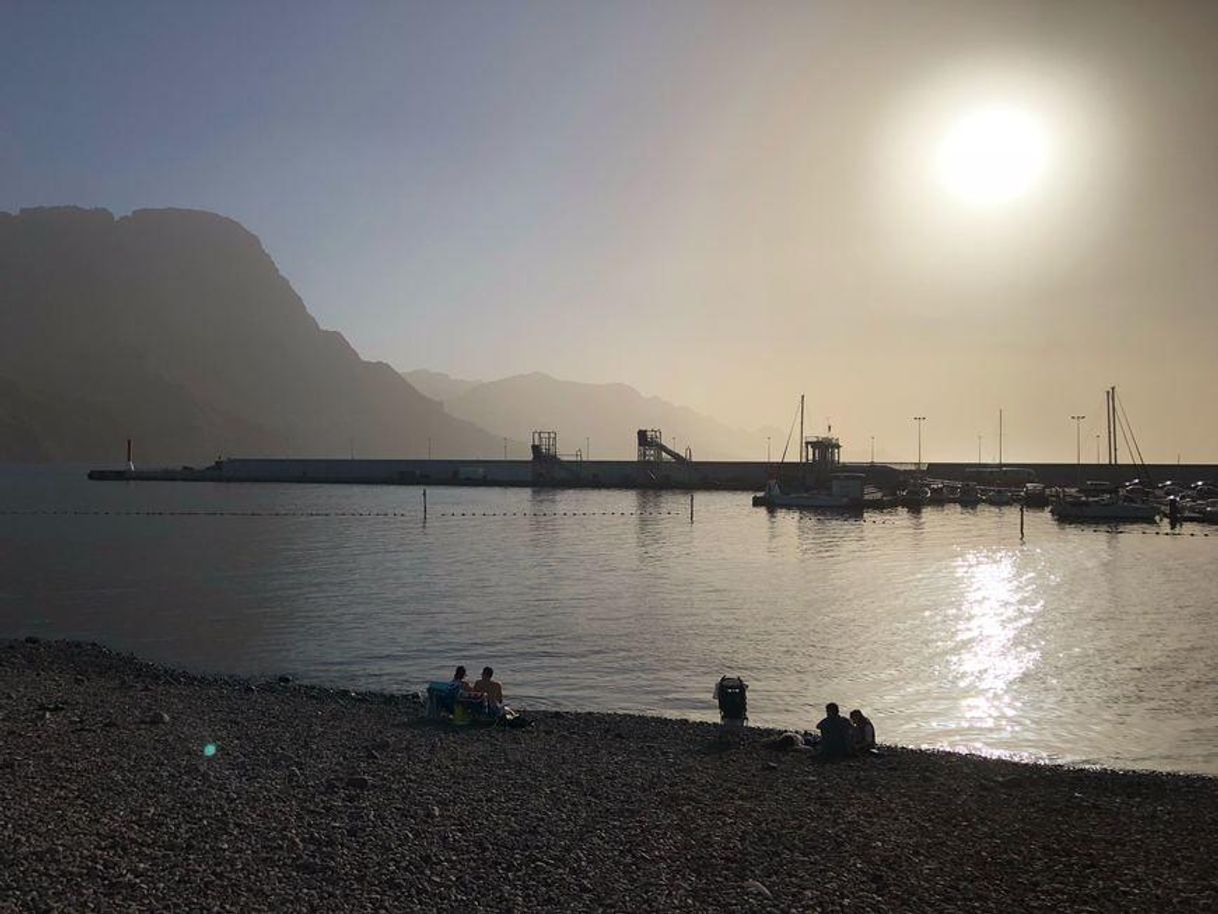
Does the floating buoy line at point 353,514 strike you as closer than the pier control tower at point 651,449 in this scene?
Yes

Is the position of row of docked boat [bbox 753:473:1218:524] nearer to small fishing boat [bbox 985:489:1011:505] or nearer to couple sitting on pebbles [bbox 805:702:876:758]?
small fishing boat [bbox 985:489:1011:505]

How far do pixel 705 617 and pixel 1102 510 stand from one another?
67.0 meters

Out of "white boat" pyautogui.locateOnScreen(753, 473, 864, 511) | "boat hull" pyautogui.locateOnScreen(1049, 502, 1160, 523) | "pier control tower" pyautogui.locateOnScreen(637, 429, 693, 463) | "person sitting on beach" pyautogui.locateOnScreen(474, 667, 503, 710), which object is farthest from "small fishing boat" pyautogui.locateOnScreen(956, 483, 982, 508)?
"person sitting on beach" pyautogui.locateOnScreen(474, 667, 503, 710)

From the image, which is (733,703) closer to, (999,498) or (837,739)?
(837,739)

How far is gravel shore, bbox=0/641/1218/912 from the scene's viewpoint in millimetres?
9031

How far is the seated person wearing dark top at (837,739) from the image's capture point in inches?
580

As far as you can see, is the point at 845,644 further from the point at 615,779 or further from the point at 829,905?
the point at 829,905

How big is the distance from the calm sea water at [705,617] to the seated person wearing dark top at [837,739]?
9.05 ft

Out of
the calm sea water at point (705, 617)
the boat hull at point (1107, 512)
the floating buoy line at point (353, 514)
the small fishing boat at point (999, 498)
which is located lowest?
the calm sea water at point (705, 617)

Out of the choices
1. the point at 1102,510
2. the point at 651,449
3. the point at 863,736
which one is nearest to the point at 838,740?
the point at 863,736

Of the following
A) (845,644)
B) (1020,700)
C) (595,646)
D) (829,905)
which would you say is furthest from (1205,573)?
(829,905)

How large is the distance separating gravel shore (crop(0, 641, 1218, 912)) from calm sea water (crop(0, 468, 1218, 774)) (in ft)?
12.7

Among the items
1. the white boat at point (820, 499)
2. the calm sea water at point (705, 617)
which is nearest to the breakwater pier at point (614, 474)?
the white boat at point (820, 499)

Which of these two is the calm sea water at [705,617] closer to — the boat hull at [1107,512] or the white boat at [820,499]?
the boat hull at [1107,512]
